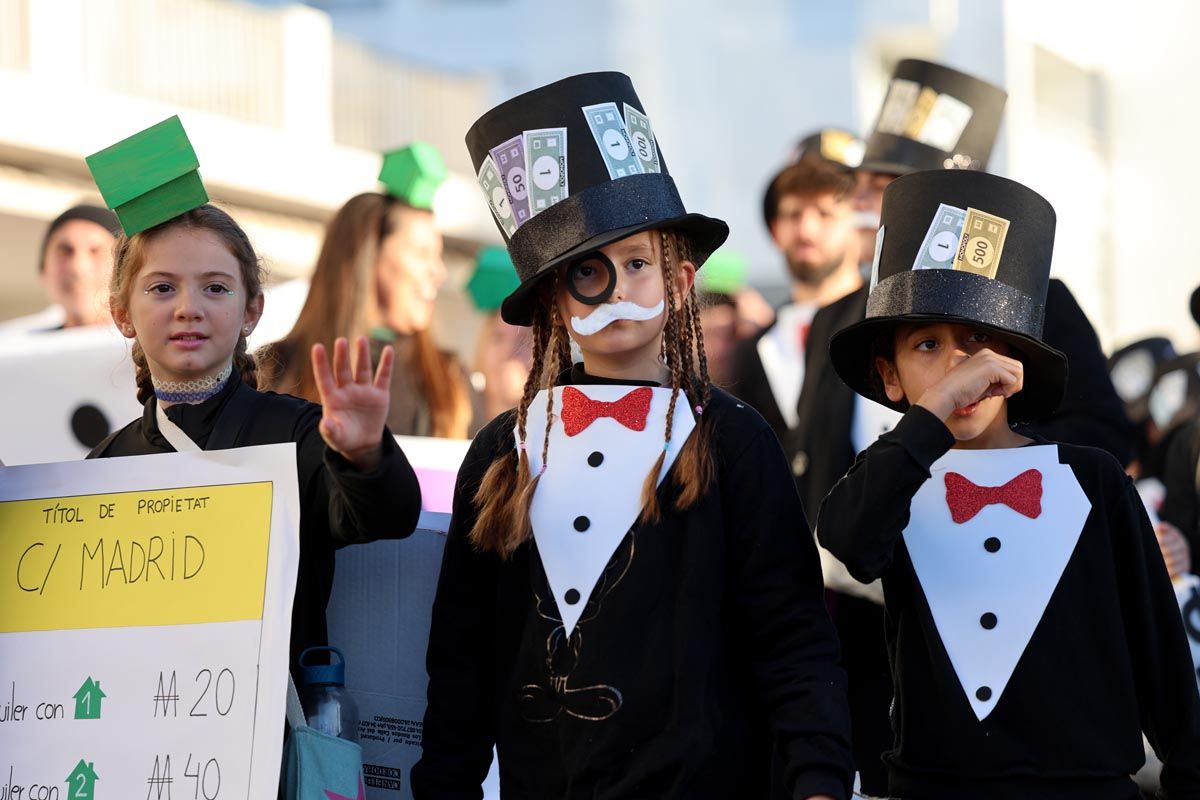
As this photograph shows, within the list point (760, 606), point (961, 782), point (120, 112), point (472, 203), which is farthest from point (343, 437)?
point (472, 203)

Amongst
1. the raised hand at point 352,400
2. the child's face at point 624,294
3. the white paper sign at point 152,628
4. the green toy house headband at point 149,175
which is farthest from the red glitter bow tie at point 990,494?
the green toy house headband at point 149,175

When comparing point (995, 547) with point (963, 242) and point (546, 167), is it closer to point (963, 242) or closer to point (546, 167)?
point (963, 242)

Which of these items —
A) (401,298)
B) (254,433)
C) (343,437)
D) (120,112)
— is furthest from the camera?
(120,112)

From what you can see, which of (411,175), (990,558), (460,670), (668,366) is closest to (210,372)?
(460,670)

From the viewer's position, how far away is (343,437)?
8.43 feet

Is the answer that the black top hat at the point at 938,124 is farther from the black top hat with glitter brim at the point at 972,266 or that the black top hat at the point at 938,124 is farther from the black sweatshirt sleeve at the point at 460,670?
the black sweatshirt sleeve at the point at 460,670

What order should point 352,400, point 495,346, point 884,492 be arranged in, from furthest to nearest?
1. point 495,346
2. point 884,492
3. point 352,400

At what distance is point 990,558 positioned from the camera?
2.92m

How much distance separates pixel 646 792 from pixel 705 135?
2132cm

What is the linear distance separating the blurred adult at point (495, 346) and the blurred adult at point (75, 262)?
63.2 inches

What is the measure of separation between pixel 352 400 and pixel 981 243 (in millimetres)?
1141

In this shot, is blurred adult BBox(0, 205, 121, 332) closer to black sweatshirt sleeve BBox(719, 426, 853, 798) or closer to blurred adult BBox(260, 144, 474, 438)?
blurred adult BBox(260, 144, 474, 438)

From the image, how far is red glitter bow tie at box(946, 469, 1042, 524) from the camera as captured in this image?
9.62ft

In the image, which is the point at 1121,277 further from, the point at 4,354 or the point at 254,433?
the point at 254,433
